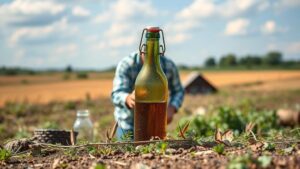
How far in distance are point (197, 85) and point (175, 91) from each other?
21.9 meters

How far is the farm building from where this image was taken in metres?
27.5

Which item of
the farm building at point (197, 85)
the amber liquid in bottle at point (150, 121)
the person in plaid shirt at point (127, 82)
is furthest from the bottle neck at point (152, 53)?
the farm building at point (197, 85)

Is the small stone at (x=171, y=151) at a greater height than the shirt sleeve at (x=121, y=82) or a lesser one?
lesser

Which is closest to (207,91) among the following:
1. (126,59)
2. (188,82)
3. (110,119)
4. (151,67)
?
(188,82)

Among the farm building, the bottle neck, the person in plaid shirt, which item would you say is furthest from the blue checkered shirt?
the farm building

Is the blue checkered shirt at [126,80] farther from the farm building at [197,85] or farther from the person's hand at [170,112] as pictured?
the farm building at [197,85]

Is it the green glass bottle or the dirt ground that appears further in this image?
the green glass bottle

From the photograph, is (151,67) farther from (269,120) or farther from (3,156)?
(269,120)

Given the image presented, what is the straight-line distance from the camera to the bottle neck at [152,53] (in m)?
3.56

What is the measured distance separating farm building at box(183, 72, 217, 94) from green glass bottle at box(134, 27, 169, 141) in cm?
2376

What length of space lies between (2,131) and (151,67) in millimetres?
9263

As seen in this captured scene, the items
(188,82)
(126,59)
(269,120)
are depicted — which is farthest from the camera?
(188,82)

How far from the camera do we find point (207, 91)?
28.1 m

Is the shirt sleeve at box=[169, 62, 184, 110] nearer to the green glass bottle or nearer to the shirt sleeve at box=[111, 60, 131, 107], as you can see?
the shirt sleeve at box=[111, 60, 131, 107]
